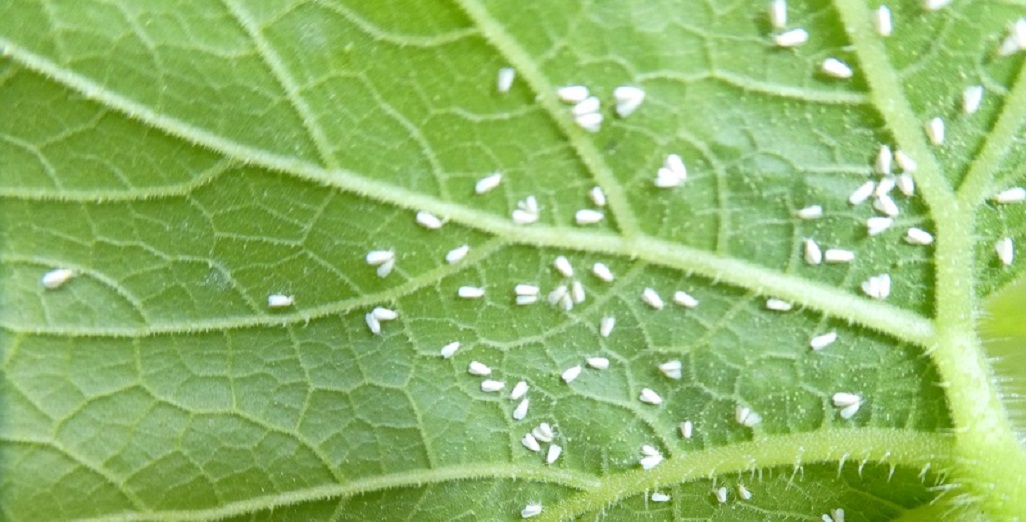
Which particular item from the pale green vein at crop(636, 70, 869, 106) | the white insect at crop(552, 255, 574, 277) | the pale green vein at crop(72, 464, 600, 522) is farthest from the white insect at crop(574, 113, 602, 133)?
the pale green vein at crop(72, 464, 600, 522)

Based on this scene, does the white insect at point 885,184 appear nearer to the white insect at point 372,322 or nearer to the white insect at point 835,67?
the white insect at point 835,67

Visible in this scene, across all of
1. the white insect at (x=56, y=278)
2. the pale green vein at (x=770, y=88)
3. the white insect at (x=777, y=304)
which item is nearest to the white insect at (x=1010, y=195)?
the pale green vein at (x=770, y=88)

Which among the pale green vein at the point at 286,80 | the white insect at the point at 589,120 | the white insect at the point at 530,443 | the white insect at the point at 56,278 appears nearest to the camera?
the pale green vein at the point at 286,80

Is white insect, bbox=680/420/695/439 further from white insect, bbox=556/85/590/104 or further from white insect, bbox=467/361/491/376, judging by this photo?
white insect, bbox=556/85/590/104

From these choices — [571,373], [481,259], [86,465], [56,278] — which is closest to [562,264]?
[481,259]

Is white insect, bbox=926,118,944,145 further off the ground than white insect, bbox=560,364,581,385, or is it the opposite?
white insect, bbox=926,118,944,145

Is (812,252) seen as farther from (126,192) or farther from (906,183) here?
(126,192)
